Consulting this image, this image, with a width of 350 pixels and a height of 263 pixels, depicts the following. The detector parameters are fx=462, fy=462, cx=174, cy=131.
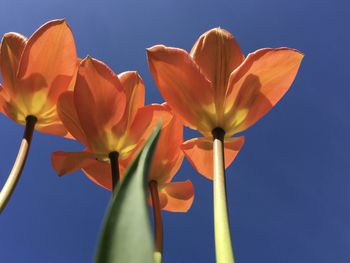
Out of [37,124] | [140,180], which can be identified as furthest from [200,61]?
[140,180]

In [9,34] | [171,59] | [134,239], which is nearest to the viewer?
[134,239]

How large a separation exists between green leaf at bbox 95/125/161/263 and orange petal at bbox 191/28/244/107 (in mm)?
546

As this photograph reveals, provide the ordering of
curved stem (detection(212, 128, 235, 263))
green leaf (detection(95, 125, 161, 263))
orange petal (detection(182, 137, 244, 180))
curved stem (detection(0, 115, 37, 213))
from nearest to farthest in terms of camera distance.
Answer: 1. green leaf (detection(95, 125, 161, 263))
2. curved stem (detection(212, 128, 235, 263))
3. curved stem (detection(0, 115, 37, 213))
4. orange petal (detection(182, 137, 244, 180))

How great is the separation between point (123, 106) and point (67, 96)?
99 millimetres

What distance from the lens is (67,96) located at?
2.35ft

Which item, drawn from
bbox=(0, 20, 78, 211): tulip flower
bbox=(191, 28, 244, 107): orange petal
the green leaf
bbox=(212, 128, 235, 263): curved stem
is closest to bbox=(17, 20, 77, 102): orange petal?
bbox=(0, 20, 78, 211): tulip flower

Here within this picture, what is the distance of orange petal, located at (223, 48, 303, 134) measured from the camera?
0.68 m

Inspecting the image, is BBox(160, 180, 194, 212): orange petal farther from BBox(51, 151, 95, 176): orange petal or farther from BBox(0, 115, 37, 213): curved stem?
BBox(0, 115, 37, 213): curved stem

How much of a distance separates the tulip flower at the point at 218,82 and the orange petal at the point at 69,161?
16 centimetres

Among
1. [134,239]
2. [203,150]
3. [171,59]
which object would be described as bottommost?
[134,239]

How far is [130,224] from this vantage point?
150mm

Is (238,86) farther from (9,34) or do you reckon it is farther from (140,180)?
(140,180)

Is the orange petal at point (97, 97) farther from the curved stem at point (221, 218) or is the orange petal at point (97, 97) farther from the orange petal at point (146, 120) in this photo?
the curved stem at point (221, 218)

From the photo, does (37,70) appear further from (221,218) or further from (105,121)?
(221,218)
